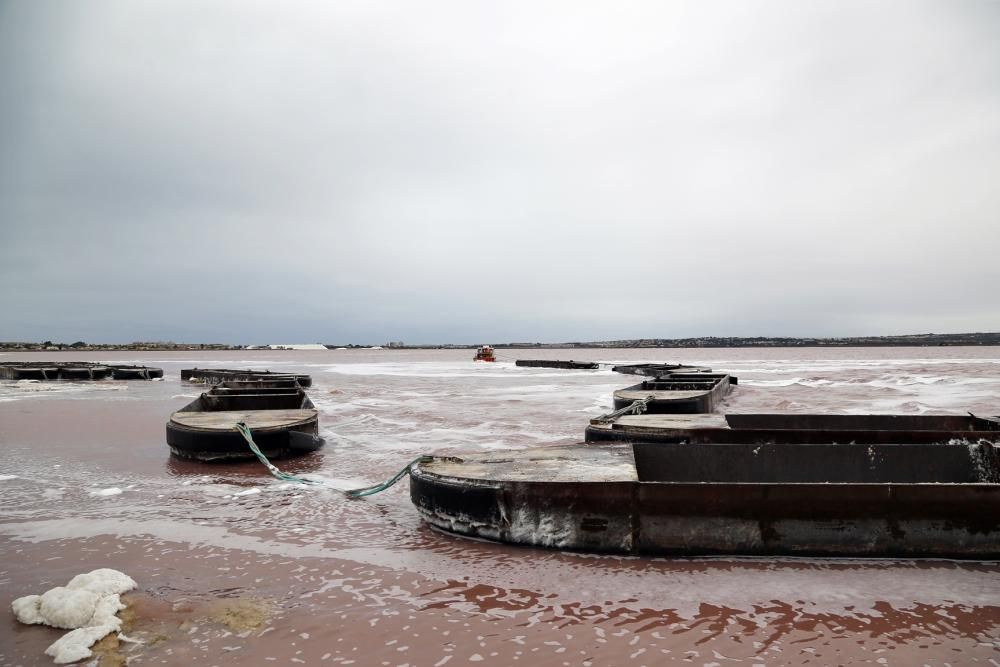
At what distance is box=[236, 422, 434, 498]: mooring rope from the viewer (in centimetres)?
641

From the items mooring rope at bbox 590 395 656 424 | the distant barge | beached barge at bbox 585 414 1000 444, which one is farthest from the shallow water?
the distant barge

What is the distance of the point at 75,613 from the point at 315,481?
434 centimetres

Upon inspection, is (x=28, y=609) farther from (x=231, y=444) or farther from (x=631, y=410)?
(x=631, y=410)

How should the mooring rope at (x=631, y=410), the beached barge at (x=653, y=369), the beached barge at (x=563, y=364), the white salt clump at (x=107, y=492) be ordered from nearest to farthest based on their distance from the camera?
1. the white salt clump at (x=107, y=492)
2. the mooring rope at (x=631, y=410)
3. the beached barge at (x=653, y=369)
4. the beached barge at (x=563, y=364)

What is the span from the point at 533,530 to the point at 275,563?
216cm

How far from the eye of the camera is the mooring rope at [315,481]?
6.41m

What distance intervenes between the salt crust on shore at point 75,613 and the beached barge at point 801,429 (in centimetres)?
617

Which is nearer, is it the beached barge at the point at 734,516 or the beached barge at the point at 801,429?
the beached barge at the point at 734,516

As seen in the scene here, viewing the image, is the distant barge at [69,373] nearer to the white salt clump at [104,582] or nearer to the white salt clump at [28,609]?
the white salt clump at [104,582]

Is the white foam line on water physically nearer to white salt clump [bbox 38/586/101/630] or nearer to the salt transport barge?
the salt transport barge

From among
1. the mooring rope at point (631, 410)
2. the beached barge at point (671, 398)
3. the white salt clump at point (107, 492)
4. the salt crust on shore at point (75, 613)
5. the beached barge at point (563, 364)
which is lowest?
the beached barge at point (563, 364)

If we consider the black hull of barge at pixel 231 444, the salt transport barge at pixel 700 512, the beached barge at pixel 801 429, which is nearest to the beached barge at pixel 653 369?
the beached barge at pixel 801 429

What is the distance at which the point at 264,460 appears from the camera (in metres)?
8.17

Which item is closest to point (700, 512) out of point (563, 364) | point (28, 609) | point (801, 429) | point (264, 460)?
→ point (801, 429)
